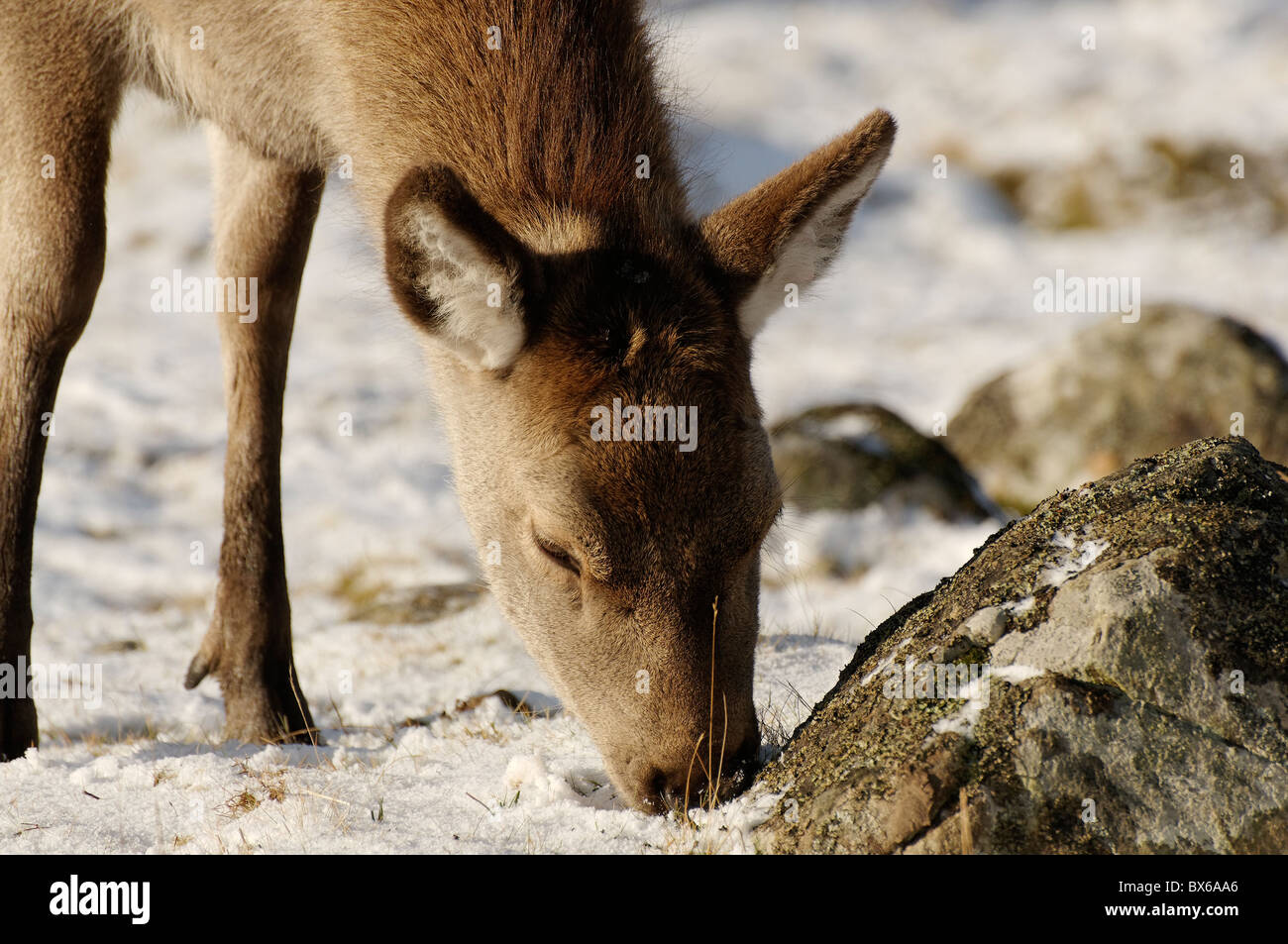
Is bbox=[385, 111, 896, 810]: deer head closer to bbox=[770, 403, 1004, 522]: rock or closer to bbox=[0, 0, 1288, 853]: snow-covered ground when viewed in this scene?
bbox=[0, 0, 1288, 853]: snow-covered ground

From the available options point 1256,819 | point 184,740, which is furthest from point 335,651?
point 1256,819

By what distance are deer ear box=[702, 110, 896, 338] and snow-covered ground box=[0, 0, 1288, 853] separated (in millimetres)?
482

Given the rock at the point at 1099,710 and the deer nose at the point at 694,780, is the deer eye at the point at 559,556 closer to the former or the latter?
the deer nose at the point at 694,780

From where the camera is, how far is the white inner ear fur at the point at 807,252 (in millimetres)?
4176

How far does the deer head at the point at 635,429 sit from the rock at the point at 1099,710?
48 centimetres

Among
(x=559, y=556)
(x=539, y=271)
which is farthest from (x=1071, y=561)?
(x=539, y=271)

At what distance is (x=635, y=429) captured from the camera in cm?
379

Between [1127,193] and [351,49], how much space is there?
22985 millimetres

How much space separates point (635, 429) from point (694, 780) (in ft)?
3.66

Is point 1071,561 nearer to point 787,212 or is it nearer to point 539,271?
point 787,212

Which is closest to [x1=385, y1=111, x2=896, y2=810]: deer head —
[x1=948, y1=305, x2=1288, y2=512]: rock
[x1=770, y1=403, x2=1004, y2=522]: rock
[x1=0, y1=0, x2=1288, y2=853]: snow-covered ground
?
[x1=0, y1=0, x2=1288, y2=853]: snow-covered ground

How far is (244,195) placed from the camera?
6.25m

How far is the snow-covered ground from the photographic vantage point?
14.0ft

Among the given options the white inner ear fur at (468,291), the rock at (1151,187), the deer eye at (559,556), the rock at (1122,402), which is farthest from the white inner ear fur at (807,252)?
the rock at (1151,187)
